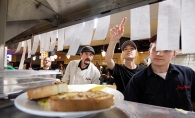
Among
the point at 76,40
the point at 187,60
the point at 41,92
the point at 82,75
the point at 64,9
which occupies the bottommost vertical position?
the point at 82,75

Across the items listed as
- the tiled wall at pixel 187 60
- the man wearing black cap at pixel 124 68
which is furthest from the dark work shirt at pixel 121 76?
the tiled wall at pixel 187 60

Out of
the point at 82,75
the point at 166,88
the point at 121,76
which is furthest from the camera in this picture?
the point at 82,75

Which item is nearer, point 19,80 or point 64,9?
point 19,80

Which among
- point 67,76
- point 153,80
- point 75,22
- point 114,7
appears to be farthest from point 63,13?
point 67,76

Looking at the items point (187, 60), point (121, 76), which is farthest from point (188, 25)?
point (187, 60)

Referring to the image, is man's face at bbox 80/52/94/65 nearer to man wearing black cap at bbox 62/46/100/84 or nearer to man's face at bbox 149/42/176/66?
man wearing black cap at bbox 62/46/100/84

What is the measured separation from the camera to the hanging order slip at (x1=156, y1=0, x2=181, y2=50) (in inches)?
21.5

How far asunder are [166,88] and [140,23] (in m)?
0.66

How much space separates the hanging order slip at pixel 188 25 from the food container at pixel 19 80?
0.62 metres

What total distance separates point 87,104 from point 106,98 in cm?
6

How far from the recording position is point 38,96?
47 cm

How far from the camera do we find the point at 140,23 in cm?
63

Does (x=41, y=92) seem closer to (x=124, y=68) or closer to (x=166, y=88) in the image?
(x=166, y=88)

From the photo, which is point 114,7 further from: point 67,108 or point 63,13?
point 67,108
